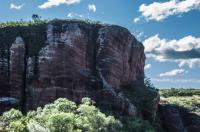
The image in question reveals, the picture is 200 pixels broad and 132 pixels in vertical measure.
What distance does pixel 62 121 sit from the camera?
93.4 m

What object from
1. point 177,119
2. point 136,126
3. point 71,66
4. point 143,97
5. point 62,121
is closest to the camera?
point 62,121

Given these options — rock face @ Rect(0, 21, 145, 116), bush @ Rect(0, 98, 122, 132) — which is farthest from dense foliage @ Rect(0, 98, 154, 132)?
rock face @ Rect(0, 21, 145, 116)

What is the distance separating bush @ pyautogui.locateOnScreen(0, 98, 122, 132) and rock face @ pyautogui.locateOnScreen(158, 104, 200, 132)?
6188cm

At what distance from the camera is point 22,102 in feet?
500

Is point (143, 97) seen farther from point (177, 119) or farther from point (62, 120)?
point (62, 120)

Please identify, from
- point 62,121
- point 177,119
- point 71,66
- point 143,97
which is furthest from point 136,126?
point 62,121

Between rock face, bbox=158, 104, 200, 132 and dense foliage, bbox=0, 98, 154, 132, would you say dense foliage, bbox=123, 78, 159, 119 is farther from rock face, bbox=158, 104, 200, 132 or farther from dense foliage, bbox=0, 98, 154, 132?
dense foliage, bbox=0, 98, 154, 132

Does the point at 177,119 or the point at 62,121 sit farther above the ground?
the point at 62,121

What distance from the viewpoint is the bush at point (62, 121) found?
8562cm

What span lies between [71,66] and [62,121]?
62.7 m

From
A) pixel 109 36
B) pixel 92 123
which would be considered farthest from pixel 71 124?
pixel 109 36

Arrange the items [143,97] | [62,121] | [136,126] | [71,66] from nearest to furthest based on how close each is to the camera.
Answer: [62,121]
[136,126]
[71,66]
[143,97]

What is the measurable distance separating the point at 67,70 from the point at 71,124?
60.9 m

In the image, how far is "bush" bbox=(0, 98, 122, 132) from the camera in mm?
85625
